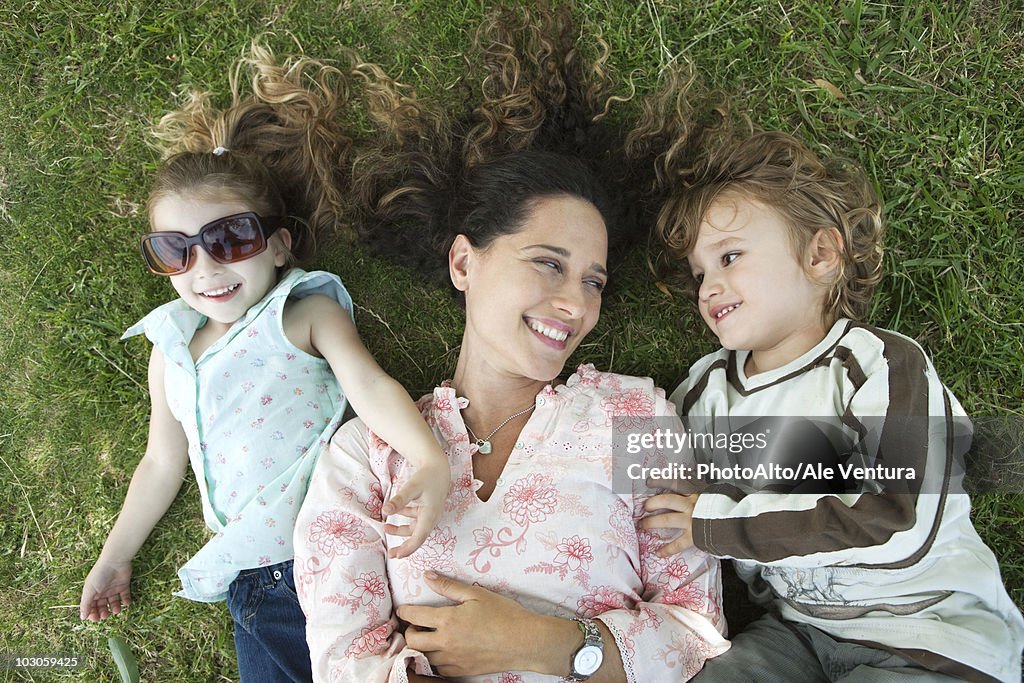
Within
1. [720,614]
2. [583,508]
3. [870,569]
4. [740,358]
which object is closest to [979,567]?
[870,569]

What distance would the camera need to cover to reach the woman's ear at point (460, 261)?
3010mm

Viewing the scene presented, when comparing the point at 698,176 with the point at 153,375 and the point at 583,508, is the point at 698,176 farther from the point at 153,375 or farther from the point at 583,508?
the point at 153,375

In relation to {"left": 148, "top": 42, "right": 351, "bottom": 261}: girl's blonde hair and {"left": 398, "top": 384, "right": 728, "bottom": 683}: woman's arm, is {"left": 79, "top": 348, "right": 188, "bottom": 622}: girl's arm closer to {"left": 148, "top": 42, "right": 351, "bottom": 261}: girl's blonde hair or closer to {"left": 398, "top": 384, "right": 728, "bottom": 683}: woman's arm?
{"left": 148, "top": 42, "right": 351, "bottom": 261}: girl's blonde hair

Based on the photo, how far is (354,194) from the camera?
3.42m

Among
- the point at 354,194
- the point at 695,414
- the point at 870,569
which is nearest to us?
the point at 870,569

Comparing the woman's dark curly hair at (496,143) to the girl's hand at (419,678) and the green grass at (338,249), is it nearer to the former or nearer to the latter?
the green grass at (338,249)

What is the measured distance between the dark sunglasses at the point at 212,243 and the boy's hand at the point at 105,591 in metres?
1.46

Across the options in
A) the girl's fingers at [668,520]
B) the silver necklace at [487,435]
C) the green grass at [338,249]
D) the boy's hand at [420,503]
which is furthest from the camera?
the green grass at [338,249]

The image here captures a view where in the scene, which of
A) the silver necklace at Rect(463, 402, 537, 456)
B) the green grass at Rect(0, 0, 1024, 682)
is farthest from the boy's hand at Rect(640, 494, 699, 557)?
the green grass at Rect(0, 0, 1024, 682)

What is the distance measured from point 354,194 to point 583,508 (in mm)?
1722

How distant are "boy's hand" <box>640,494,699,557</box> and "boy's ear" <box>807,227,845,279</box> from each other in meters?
1.01

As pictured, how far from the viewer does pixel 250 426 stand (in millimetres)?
3150

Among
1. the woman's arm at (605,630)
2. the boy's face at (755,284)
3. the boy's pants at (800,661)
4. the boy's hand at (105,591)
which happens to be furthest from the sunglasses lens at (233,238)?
→ the boy's pants at (800,661)

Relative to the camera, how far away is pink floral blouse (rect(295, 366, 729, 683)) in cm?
269
